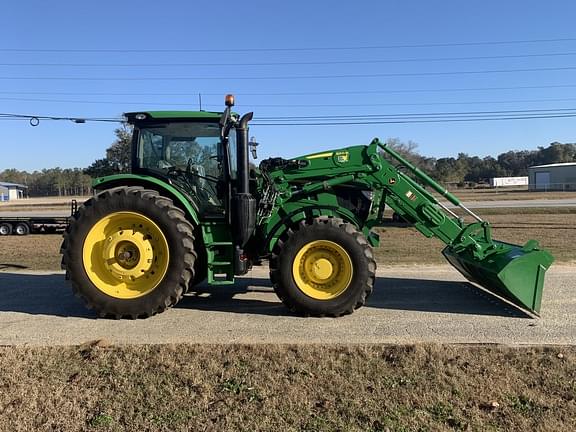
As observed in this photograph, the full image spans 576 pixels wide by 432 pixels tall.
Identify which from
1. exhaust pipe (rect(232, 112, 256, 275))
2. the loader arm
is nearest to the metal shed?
the loader arm

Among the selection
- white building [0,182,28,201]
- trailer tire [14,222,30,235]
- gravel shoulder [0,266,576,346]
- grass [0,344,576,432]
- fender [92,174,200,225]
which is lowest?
grass [0,344,576,432]

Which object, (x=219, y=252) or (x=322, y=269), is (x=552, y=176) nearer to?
(x=322, y=269)

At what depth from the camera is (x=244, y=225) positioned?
697 centimetres

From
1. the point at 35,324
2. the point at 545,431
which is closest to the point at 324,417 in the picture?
the point at 545,431

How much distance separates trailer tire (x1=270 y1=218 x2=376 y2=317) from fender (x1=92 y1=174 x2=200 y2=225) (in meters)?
1.28

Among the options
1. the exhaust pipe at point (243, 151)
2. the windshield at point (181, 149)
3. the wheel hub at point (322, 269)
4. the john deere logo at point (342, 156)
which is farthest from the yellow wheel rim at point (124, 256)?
the john deere logo at point (342, 156)

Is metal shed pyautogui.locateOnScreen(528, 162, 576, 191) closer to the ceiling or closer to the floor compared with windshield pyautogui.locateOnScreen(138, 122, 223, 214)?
closer to the ceiling

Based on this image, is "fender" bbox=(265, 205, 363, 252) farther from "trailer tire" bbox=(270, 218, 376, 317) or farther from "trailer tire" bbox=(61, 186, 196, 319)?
"trailer tire" bbox=(61, 186, 196, 319)

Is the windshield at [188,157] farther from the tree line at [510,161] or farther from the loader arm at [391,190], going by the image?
the tree line at [510,161]

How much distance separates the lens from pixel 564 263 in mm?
11211

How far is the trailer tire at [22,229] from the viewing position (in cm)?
2245

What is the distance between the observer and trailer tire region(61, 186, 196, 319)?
22.3 ft

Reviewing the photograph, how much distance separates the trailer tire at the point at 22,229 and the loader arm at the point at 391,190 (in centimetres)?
1830

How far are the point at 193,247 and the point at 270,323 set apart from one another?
4.62 ft
